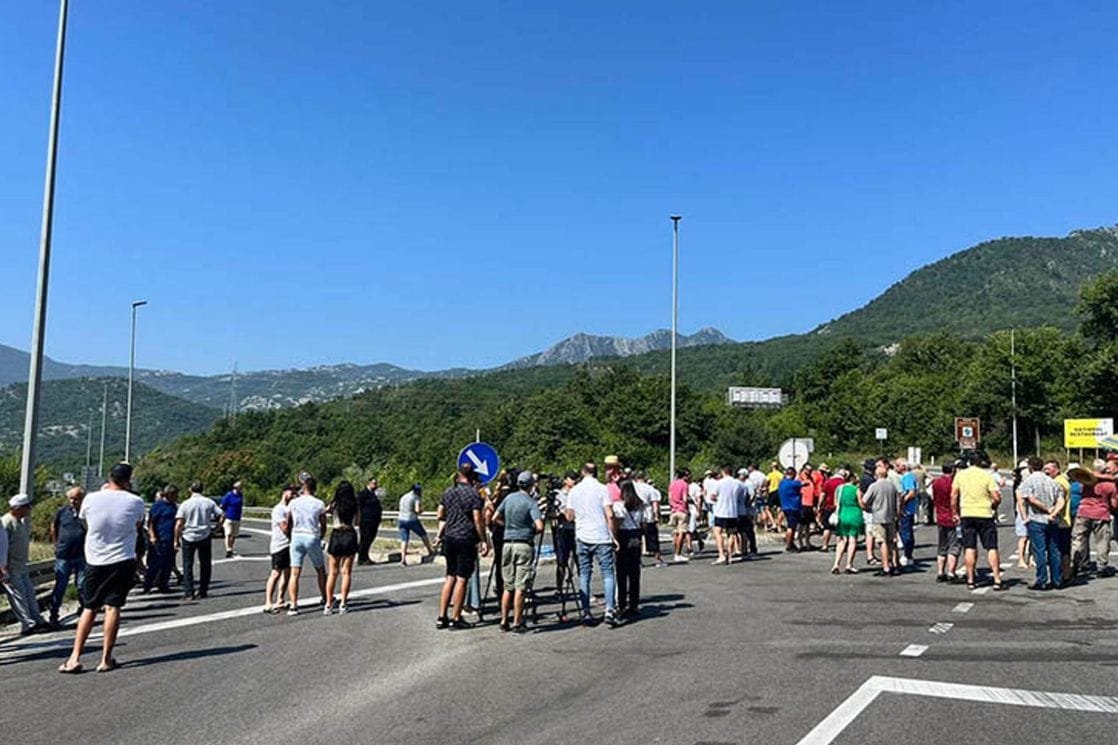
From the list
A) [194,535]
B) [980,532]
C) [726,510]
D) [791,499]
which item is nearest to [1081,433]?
[791,499]

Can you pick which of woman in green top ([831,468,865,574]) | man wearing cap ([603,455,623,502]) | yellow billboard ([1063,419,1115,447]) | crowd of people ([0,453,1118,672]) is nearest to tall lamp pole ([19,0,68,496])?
crowd of people ([0,453,1118,672])

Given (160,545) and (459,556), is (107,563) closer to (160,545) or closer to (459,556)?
(459,556)

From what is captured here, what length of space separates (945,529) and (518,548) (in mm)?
7230

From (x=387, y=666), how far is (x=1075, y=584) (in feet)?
33.8

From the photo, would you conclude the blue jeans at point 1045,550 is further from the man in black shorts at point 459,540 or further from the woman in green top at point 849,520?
the man in black shorts at point 459,540

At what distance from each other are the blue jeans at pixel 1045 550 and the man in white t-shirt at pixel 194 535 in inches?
481

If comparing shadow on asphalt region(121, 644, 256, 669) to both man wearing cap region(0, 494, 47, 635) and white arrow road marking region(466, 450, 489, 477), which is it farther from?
white arrow road marking region(466, 450, 489, 477)

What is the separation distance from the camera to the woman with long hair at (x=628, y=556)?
1131 centimetres

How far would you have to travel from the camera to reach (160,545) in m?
15.2

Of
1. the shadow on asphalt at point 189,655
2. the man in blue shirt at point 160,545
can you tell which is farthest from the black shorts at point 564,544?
the man in blue shirt at point 160,545

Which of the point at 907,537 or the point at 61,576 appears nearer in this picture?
the point at 61,576

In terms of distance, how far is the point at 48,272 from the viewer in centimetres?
1491

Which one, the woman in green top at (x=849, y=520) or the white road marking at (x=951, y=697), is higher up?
the woman in green top at (x=849, y=520)

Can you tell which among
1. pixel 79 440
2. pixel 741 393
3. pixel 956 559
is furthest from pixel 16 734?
pixel 79 440
